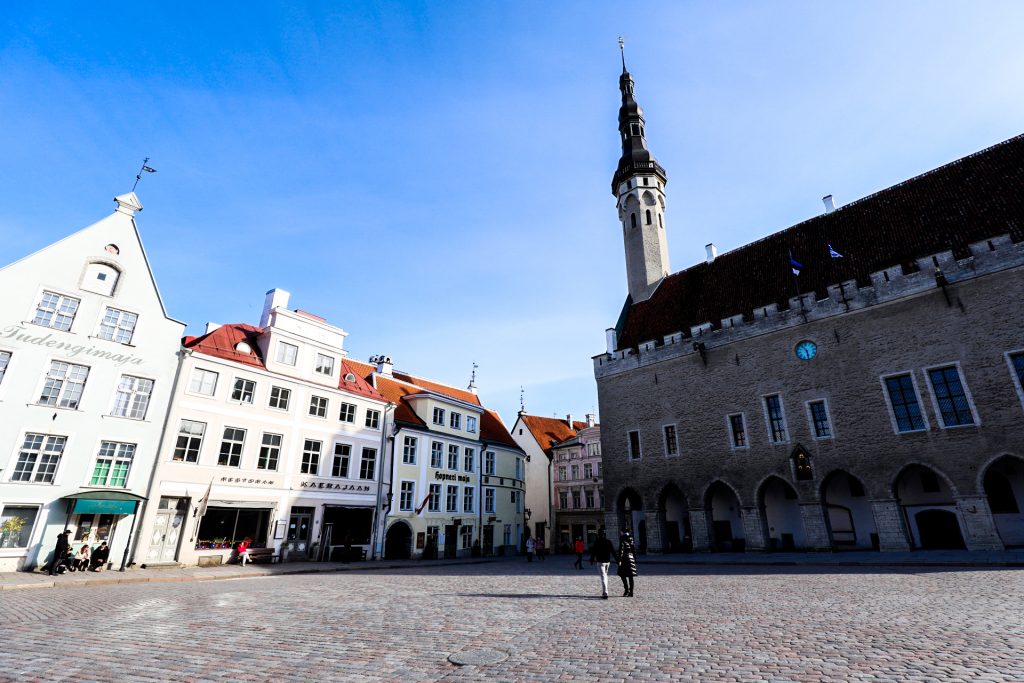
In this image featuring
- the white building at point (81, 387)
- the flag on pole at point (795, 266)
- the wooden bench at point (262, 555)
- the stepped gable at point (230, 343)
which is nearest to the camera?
the white building at point (81, 387)

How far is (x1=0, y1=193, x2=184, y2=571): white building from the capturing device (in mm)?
18391

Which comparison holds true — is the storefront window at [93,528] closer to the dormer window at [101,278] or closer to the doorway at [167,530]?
the doorway at [167,530]

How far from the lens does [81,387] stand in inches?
794

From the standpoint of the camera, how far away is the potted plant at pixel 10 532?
17.7 m

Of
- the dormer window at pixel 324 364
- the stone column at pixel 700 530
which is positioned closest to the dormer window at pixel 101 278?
the dormer window at pixel 324 364

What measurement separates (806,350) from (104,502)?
3249cm

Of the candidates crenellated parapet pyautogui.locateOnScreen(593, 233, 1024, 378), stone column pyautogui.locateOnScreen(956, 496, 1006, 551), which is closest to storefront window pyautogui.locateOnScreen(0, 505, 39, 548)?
crenellated parapet pyautogui.locateOnScreen(593, 233, 1024, 378)

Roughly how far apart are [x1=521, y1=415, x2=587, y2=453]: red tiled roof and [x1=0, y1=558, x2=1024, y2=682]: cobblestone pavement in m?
39.0

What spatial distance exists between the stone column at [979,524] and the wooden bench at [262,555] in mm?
29878

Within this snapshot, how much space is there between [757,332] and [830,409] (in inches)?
221

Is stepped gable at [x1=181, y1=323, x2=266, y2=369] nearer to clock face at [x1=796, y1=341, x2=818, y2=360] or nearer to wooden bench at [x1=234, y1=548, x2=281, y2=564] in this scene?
wooden bench at [x1=234, y1=548, x2=281, y2=564]

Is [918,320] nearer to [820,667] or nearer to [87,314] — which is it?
[820,667]

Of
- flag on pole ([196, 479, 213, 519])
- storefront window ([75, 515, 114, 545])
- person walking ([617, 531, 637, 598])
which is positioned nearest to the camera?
person walking ([617, 531, 637, 598])

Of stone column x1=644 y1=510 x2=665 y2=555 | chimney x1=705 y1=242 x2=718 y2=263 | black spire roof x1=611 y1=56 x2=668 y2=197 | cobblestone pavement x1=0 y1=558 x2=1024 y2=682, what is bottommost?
cobblestone pavement x1=0 y1=558 x2=1024 y2=682
